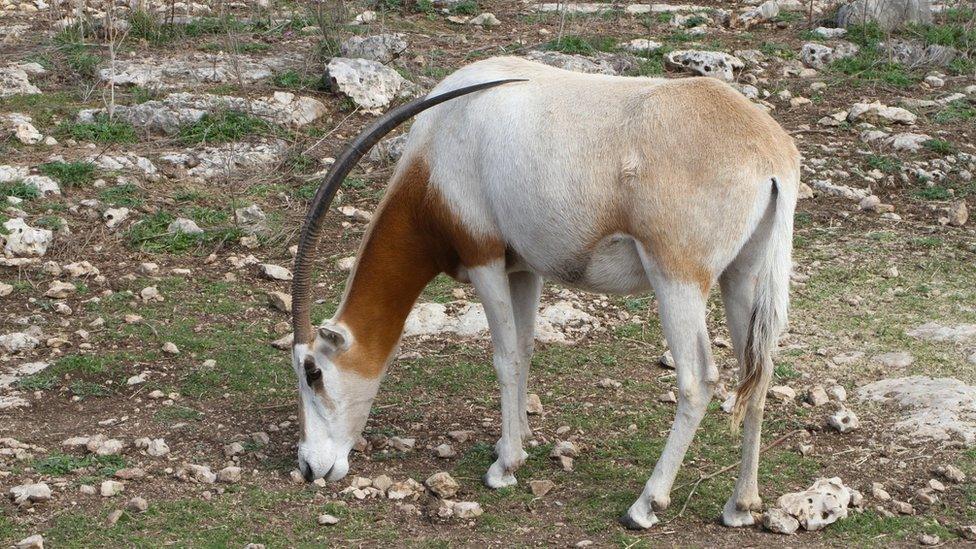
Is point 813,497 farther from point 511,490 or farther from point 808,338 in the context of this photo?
point 808,338

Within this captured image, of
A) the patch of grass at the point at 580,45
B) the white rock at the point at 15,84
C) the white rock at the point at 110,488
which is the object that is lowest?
the white rock at the point at 110,488

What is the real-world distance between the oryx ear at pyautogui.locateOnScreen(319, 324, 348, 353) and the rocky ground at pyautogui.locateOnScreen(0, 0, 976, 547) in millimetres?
658

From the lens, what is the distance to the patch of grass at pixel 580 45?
452 inches

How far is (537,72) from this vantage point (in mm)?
5668

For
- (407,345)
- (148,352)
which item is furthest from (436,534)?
(148,352)

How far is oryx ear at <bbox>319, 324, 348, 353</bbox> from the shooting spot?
5535mm

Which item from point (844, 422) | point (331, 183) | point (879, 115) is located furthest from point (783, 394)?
point (879, 115)

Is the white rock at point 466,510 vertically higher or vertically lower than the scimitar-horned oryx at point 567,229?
lower

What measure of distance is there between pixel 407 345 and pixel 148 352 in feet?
5.27

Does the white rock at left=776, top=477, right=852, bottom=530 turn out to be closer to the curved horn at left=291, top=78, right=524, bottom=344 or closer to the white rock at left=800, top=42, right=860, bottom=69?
the curved horn at left=291, top=78, right=524, bottom=344

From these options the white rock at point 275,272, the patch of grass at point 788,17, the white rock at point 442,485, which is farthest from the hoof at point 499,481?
the patch of grass at point 788,17

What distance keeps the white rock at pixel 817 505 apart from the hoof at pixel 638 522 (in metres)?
0.58

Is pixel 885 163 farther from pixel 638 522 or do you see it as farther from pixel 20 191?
pixel 20 191

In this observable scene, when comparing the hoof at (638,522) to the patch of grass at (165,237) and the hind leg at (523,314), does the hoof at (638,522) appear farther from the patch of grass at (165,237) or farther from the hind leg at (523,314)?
the patch of grass at (165,237)
